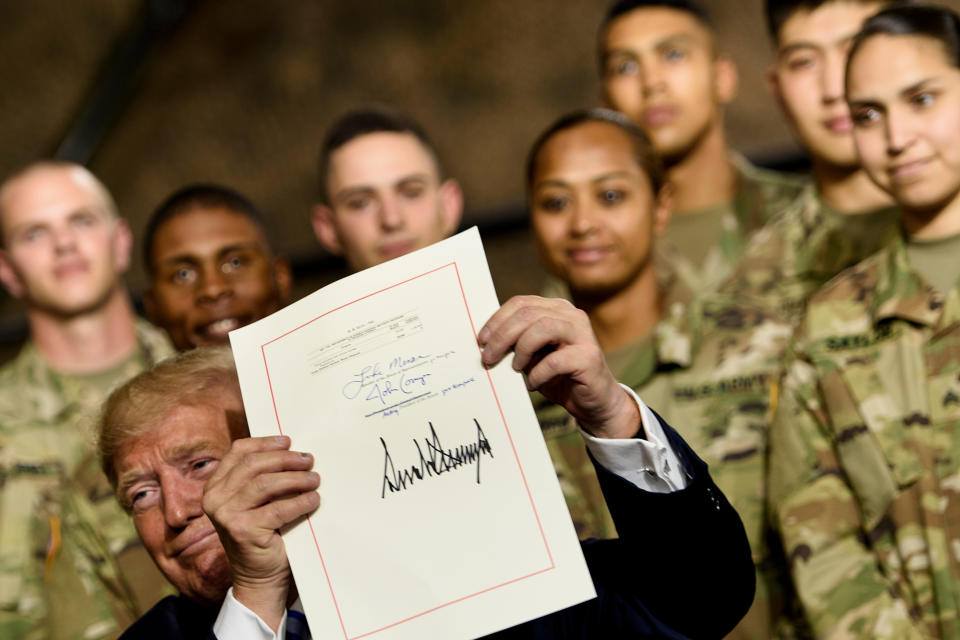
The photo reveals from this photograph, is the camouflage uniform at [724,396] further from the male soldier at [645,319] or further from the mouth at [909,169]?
the mouth at [909,169]

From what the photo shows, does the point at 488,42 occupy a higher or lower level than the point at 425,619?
higher

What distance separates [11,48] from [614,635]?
164 inches

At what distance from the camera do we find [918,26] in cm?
233

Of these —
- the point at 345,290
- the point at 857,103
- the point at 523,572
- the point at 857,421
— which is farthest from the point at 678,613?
the point at 857,103

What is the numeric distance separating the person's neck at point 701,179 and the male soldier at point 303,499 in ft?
5.97

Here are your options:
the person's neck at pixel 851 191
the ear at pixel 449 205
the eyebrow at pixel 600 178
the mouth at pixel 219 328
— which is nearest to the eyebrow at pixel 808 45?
the person's neck at pixel 851 191

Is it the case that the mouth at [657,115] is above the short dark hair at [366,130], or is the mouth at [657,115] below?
below

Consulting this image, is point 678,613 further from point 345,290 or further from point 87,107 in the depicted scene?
point 87,107

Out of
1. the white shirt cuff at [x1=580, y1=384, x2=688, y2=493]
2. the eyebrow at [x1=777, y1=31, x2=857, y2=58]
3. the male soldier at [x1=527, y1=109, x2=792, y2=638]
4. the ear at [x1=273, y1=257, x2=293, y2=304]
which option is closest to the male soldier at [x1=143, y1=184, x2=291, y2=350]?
the ear at [x1=273, y1=257, x2=293, y2=304]

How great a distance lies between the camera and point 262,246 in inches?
114

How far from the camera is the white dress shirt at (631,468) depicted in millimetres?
1394

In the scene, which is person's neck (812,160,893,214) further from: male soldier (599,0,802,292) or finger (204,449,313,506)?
finger (204,449,313,506)
